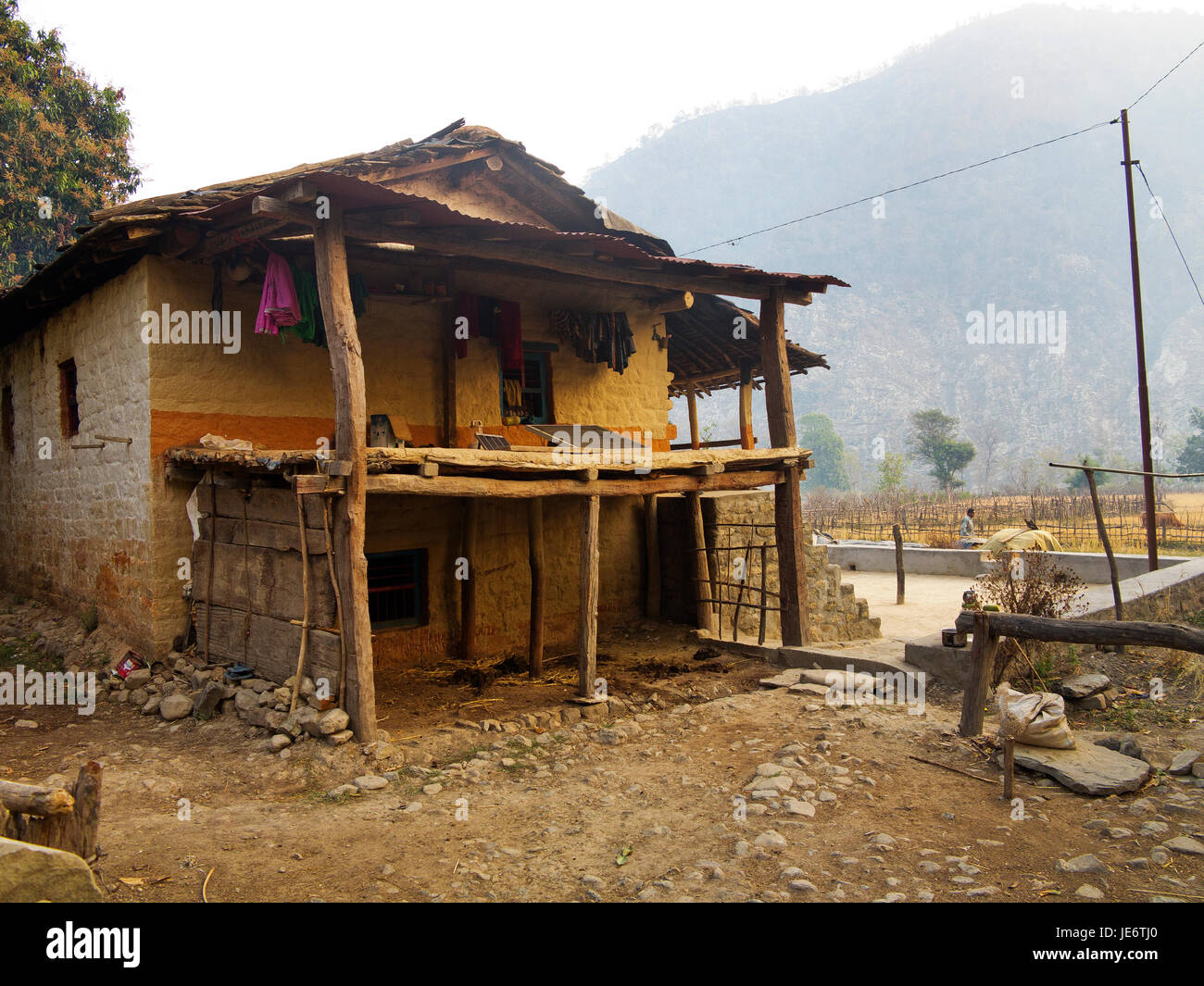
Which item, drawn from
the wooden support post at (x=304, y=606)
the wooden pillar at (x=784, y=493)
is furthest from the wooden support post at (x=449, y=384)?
the wooden pillar at (x=784, y=493)

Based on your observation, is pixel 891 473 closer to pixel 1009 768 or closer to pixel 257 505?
pixel 1009 768

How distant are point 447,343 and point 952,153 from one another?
132 meters

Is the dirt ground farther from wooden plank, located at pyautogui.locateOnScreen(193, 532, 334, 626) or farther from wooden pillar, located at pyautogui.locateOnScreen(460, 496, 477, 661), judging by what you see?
wooden pillar, located at pyautogui.locateOnScreen(460, 496, 477, 661)

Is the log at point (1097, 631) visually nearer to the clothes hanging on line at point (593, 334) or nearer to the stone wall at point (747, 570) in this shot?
the stone wall at point (747, 570)

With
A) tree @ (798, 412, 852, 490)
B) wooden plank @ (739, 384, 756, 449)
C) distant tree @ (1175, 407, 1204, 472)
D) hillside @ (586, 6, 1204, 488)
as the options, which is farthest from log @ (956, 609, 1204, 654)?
hillside @ (586, 6, 1204, 488)

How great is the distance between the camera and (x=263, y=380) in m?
9.41

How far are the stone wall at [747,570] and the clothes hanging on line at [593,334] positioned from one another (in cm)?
268

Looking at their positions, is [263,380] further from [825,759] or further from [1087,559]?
[1087,559]

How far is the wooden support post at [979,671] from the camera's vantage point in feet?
23.2

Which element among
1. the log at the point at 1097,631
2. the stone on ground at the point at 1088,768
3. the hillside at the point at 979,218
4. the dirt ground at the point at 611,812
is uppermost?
the hillside at the point at 979,218

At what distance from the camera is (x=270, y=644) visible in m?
8.06

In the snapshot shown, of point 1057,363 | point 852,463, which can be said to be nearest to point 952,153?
point 1057,363

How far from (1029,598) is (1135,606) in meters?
2.87

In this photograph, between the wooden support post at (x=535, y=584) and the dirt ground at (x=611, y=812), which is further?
the wooden support post at (x=535, y=584)
